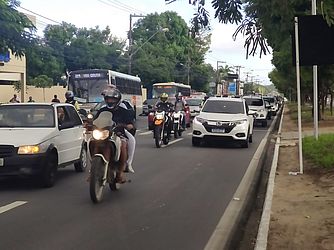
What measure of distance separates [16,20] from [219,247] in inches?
1043

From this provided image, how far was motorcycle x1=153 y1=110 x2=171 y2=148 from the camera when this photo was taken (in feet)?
58.9

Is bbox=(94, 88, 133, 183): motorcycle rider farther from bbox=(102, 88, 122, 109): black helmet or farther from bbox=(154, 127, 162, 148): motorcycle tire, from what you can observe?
bbox=(154, 127, 162, 148): motorcycle tire

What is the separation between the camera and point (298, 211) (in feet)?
27.2

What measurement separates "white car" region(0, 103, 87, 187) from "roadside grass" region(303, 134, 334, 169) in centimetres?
523

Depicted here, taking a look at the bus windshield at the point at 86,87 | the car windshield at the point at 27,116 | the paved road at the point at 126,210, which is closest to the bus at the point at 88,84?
the bus windshield at the point at 86,87

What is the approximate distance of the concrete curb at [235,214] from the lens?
21.8 feet

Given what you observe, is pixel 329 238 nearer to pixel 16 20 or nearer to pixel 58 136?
pixel 58 136

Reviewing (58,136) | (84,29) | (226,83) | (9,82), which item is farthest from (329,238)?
(226,83)

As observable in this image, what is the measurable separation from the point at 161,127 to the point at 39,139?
8595 mm

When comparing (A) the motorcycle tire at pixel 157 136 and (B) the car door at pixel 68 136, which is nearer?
(B) the car door at pixel 68 136

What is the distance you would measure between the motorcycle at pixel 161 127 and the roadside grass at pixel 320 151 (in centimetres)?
444

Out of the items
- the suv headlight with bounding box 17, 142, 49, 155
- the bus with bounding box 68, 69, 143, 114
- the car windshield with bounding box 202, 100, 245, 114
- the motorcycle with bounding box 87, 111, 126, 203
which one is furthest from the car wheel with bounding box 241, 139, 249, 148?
the bus with bounding box 68, 69, 143, 114

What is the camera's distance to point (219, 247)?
21.0ft

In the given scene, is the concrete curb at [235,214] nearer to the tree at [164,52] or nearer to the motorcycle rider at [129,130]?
the motorcycle rider at [129,130]
